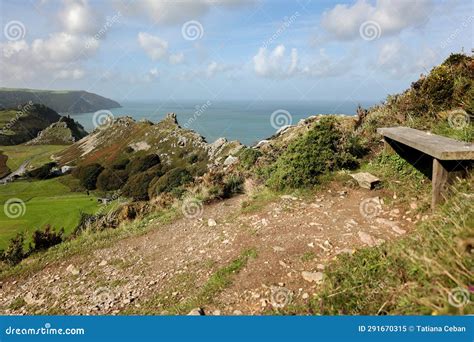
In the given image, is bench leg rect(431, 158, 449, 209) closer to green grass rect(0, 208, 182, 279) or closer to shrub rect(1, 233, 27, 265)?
green grass rect(0, 208, 182, 279)

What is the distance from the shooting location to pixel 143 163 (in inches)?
1954

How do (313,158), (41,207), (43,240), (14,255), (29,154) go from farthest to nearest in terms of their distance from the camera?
(29,154)
(41,207)
(43,240)
(14,255)
(313,158)

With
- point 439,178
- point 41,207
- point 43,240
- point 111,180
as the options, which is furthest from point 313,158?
point 111,180

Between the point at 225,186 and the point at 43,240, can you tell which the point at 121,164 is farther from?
the point at 225,186

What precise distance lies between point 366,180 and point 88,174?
5027cm

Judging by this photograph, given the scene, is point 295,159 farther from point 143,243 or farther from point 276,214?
point 143,243

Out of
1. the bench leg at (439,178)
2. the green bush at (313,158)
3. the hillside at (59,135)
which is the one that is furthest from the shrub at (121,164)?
the bench leg at (439,178)

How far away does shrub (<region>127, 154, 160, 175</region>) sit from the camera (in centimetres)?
4875

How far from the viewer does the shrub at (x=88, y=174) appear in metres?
50.3

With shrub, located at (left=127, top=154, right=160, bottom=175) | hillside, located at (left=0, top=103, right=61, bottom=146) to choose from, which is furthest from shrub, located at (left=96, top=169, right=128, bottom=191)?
hillside, located at (left=0, top=103, right=61, bottom=146)

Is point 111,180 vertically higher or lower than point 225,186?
lower

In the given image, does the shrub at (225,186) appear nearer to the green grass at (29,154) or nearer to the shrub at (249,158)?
the shrub at (249,158)

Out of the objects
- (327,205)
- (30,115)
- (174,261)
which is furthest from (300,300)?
(30,115)

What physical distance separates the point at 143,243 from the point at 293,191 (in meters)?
3.75
